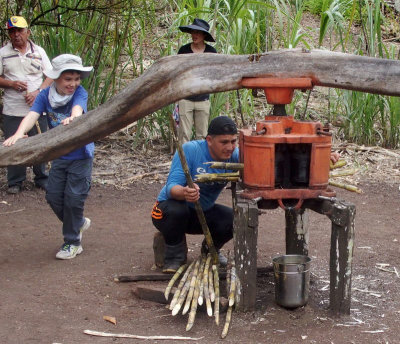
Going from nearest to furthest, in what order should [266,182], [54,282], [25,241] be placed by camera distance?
[266,182]
[54,282]
[25,241]

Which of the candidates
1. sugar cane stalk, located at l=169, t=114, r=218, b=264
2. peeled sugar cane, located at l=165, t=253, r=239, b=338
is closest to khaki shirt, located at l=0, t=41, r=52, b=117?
sugar cane stalk, located at l=169, t=114, r=218, b=264

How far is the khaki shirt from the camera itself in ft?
21.9

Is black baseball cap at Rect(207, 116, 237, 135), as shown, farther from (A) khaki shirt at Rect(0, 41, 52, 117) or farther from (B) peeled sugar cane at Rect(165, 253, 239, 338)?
(A) khaki shirt at Rect(0, 41, 52, 117)

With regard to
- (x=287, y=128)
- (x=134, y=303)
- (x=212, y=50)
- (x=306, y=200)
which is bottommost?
(x=134, y=303)

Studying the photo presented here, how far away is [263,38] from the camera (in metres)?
9.22

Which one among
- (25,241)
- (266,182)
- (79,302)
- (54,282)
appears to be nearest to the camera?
(266,182)

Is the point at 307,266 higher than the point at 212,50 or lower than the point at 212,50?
lower

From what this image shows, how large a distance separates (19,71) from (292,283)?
163 inches

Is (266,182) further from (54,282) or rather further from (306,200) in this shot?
(54,282)

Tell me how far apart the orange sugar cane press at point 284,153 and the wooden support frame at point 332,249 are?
0.12 meters

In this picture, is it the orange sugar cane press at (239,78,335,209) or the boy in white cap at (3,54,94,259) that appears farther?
the boy in white cap at (3,54,94,259)

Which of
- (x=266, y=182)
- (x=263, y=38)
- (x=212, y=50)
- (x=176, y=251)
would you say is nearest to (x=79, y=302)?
(x=176, y=251)

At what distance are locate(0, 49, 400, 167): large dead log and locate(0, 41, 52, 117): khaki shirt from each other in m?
2.99

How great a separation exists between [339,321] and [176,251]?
4.14 feet
